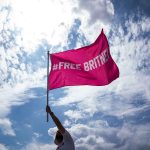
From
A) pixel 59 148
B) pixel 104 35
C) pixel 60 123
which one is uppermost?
pixel 104 35

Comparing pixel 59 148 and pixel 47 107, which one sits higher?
pixel 47 107

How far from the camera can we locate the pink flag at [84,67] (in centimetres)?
1330

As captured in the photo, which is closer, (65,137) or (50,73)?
(65,137)

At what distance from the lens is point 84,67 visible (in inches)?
548

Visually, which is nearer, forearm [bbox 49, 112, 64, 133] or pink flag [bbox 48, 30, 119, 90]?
forearm [bbox 49, 112, 64, 133]

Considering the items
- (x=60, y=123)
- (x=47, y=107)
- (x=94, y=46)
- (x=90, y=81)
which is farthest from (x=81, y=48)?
(x=60, y=123)

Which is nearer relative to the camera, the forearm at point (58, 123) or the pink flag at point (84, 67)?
the forearm at point (58, 123)

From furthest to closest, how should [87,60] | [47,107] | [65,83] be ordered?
1. [87,60]
2. [65,83]
3. [47,107]

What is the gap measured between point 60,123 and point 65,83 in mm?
4835

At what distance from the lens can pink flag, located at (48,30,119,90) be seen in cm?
1330

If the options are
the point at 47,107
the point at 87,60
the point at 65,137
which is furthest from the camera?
the point at 87,60

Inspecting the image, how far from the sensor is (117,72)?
44.9 ft

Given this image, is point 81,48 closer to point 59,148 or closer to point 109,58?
point 109,58

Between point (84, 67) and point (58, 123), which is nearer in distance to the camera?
point (58, 123)
